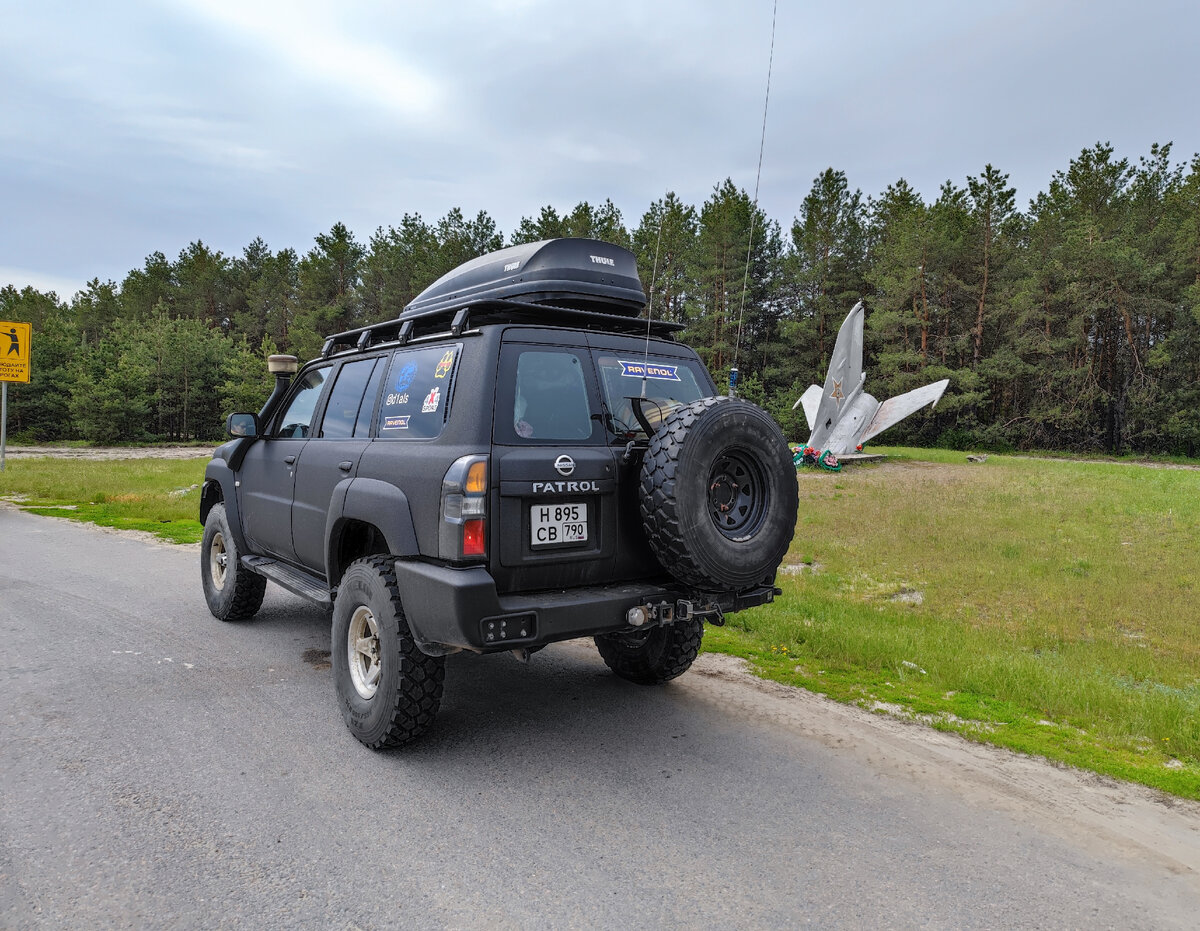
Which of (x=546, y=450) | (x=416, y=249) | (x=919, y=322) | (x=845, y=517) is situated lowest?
(x=845, y=517)

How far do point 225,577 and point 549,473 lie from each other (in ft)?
13.3

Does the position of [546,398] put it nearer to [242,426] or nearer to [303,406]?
[303,406]

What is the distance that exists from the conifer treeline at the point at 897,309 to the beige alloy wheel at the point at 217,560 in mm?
36322

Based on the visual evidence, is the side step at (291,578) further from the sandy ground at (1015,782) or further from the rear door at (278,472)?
the sandy ground at (1015,782)

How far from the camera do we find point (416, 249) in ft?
164

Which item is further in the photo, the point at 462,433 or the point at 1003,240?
the point at 1003,240

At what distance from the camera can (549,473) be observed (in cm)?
367

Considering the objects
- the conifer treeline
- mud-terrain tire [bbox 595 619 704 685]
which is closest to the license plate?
mud-terrain tire [bbox 595 619 704 685]

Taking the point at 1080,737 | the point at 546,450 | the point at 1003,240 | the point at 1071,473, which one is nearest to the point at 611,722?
the point at 546,450

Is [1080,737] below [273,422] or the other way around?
below

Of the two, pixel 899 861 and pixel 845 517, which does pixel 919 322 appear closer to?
pixel 845 517

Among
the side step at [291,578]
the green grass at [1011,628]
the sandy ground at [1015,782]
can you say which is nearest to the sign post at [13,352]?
the side step at [291,578]

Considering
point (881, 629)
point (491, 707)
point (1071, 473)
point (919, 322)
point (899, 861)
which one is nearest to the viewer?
point (899, 861)

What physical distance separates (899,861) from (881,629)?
3771mm
